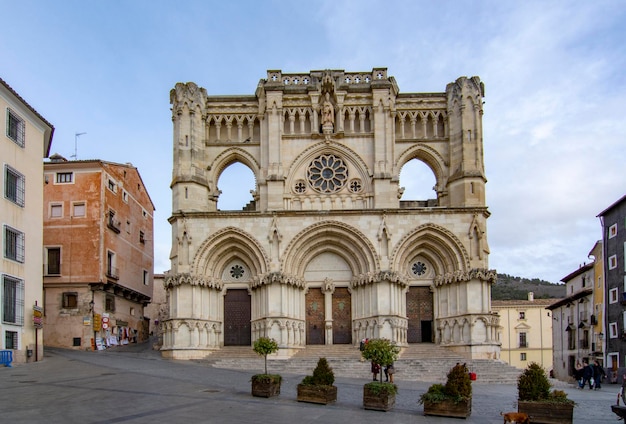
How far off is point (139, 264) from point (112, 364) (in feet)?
71.2

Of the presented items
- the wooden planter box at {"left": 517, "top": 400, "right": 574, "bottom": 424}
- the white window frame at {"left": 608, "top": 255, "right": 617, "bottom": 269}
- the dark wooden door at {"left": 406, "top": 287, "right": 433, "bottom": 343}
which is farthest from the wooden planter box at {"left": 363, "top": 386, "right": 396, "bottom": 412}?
the white window frame at {"left": 608, "top": 255, "right": 617, "bottom": 269}

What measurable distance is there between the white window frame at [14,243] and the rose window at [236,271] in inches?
496

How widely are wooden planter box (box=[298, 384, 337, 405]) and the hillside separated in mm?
90928

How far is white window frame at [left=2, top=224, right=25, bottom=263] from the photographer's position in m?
34.2

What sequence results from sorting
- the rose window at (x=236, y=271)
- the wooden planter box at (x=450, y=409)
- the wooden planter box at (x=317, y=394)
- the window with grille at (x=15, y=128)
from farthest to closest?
the rose window at (x=236, y=271), the window with grille at (x=15, y=128), the wooden planter box at (x=317, y=394), the wooden planter box at (x=450, y=409)

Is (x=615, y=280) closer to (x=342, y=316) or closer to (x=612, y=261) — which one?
(x=612, y=261)

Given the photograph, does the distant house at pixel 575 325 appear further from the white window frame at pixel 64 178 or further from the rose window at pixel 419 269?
the white window frame at pixel 64 178

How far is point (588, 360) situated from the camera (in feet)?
174

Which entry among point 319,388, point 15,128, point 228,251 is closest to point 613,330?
point 228,251

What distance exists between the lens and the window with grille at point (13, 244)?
112 feet

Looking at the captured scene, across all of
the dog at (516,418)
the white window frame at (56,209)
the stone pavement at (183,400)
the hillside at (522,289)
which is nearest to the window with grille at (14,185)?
the stone pavement at (183,400)

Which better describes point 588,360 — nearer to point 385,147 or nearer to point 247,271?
point 385,147

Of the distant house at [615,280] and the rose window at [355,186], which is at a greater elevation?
the rose window at [355,186]

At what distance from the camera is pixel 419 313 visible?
1714 inches
